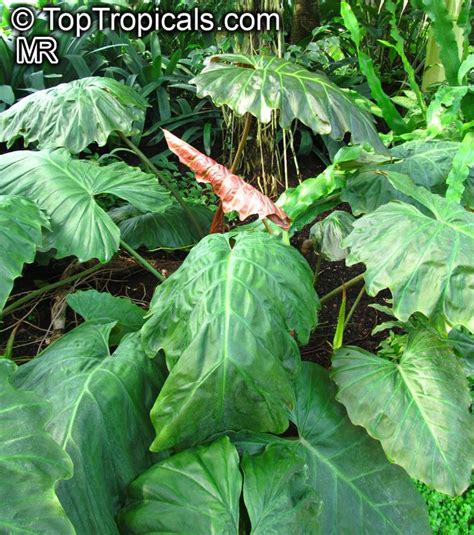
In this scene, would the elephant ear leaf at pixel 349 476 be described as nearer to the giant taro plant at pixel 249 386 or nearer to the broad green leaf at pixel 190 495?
the giant taro plant at pixel 249 386

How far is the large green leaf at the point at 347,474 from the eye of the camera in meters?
1.07

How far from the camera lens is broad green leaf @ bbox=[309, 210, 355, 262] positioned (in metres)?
1.45

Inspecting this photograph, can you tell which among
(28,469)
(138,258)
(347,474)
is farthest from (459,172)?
(28,469)

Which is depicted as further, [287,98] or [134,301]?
[134,301]

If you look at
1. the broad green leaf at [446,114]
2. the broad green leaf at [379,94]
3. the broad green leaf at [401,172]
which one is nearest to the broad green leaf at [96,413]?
the broad green leaf at [401,172]

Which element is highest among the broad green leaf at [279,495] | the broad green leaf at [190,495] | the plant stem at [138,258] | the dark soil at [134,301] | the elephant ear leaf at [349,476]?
the plant stem at [138,258]

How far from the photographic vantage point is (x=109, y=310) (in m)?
1.43

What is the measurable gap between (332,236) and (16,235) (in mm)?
814

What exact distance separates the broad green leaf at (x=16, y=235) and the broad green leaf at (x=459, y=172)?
40.7 inches

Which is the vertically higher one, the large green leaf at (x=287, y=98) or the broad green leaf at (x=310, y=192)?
the large green leaf at (x=287, y=98)

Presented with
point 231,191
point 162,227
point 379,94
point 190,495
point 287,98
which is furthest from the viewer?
point 379,94

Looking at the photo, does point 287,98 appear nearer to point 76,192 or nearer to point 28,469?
point 76,192

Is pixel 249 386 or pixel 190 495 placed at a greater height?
pixel 249 386

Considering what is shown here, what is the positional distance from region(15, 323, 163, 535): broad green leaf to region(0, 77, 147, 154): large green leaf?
61 centimetres
